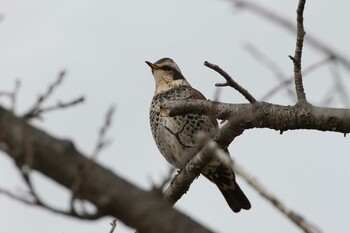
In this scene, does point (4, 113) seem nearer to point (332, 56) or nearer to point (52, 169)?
point (52, 169)

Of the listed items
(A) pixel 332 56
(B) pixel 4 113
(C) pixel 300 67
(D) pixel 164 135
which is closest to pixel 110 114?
(B) pixel 4 113

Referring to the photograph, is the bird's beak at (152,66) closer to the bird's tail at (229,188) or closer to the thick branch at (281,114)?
the bird's tail at (229,188)

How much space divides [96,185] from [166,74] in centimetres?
875

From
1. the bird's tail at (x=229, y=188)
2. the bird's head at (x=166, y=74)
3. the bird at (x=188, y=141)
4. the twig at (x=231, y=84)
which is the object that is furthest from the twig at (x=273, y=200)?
the bird's head at (x=166, y=74)

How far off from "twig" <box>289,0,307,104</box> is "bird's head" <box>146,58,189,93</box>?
5.35m

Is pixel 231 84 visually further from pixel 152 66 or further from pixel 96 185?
pixel 152 66

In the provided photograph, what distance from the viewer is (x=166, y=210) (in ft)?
9.01

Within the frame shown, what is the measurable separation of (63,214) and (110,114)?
0.85 m

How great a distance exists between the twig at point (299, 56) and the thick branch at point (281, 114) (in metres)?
0.10

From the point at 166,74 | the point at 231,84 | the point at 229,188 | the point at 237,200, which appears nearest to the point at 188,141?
the point at 229,188

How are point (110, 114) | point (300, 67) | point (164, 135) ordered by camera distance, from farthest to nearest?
point (164, 135), point (300, 67), point (110, 114)

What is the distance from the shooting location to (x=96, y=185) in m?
2.77

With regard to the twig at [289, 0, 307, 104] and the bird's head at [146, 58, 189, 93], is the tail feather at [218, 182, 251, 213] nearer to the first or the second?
the bird's head at [146, 58, 189, 93]

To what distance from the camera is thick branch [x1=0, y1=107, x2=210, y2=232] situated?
2715 millimetres
